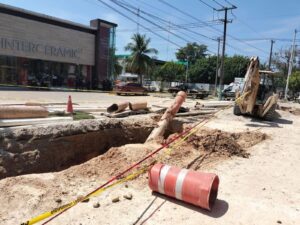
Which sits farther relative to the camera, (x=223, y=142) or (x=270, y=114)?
(x=270, y=114)

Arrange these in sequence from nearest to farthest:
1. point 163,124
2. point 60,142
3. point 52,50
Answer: point 60,142 → point 163,124 → point 52,50

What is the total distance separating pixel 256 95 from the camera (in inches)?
528

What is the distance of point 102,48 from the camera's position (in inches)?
1554

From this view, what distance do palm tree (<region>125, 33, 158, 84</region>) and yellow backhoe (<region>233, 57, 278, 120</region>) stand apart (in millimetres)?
34245

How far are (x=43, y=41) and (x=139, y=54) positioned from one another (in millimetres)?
18417

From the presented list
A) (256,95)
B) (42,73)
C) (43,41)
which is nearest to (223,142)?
(256,95)

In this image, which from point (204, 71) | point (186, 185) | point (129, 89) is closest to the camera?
point (186, 185)

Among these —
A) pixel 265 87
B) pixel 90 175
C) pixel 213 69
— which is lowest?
pixel 90 175

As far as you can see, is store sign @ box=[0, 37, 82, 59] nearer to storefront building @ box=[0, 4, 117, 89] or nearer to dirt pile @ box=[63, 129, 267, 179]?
storefront building @ box=[0, 4, 117, 89]

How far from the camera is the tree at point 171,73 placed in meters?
66.1

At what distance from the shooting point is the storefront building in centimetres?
3078

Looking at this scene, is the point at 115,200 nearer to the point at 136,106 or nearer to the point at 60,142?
the point at 60,142

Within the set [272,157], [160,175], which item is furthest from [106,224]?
[272,157]

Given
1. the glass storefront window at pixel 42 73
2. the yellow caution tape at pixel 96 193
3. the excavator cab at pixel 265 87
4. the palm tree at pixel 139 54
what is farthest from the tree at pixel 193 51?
the yellow caution tape at pixel 96 193
